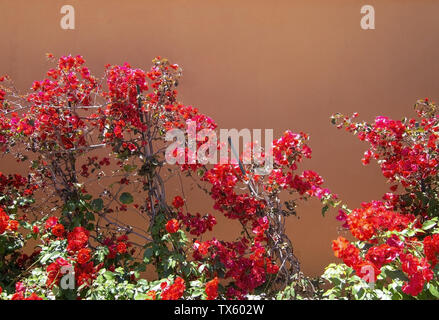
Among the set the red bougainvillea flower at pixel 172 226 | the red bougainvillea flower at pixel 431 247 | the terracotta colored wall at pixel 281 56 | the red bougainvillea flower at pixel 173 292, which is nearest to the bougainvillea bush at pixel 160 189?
the red bougainvillea flower at pixel 172 226

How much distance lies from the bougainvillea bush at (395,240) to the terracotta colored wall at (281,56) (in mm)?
771

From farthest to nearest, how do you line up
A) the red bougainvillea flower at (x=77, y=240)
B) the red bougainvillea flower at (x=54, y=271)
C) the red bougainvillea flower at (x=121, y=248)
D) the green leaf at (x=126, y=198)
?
the green leaf at (x=126, y=198), the red bougainvillea flower at (x=121, y=248), the red bougainvillea flower at (x=77, y=240), the red bougainvillea flower at (x=54, y=271)

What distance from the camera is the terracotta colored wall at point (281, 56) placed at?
3268 mm

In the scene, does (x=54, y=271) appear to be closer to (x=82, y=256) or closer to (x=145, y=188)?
(x=82, y=256)

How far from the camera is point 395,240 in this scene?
6.16 ft

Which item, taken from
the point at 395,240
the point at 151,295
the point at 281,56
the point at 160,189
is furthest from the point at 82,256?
the point at 281,56

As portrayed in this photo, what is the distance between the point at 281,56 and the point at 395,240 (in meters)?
1.92

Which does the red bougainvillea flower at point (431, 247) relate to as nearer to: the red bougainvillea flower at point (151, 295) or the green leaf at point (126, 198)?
the red bougainvillea flower at point (151, 295)

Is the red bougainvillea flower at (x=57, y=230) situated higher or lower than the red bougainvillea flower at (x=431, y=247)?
lower

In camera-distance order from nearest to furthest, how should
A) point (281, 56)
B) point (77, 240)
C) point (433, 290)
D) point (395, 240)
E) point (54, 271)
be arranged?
point (433, 290), point (395, 240), point (54, 271), point (77, 240), point (281, 56)

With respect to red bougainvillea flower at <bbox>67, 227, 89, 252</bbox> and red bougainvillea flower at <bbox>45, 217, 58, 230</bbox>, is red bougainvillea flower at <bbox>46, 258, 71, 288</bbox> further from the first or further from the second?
red bougainvillea flower at <bbox>45, 217, 58, 230</bbox>

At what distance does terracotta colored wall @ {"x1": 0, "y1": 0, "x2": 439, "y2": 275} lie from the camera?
3.27 meters

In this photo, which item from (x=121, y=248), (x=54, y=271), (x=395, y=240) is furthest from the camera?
(x=121, y=248)
